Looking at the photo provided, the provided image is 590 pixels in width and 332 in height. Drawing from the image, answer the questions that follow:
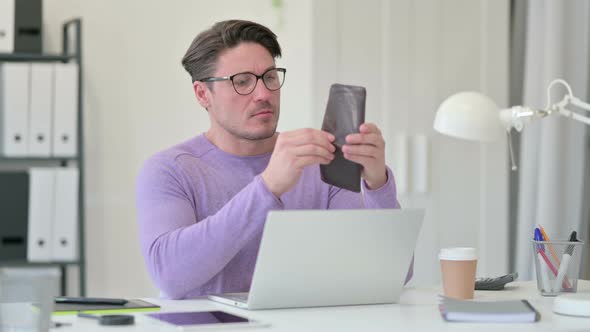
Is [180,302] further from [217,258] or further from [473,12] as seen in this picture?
[473,12]

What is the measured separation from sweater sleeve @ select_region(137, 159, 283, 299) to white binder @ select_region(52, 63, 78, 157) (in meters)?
1.71

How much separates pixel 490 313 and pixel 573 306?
0.61ft

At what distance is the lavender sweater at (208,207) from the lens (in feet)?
6.00

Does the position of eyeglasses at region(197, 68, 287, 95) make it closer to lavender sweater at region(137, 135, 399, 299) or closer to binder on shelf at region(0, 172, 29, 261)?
lavender sweater at region(137, 135, 399, 299)

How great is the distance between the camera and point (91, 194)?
154 inches

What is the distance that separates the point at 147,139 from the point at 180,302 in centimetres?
218

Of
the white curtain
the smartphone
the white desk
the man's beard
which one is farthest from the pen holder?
the white curtain

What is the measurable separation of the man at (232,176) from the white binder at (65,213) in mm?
1473

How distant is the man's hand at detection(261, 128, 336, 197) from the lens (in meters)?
1.81

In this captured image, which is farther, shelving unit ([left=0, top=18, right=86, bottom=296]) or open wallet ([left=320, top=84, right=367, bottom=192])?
shelving unit ([left=0, top=18, right=86, bottom=296])

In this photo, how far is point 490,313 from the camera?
151 centimetres

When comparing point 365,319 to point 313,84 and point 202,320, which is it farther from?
point 313,84

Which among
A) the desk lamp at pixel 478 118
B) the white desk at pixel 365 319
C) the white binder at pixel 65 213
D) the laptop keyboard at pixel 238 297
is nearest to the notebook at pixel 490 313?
the white desk at pixel 365 319

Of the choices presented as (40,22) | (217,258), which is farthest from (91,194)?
(217,258)
